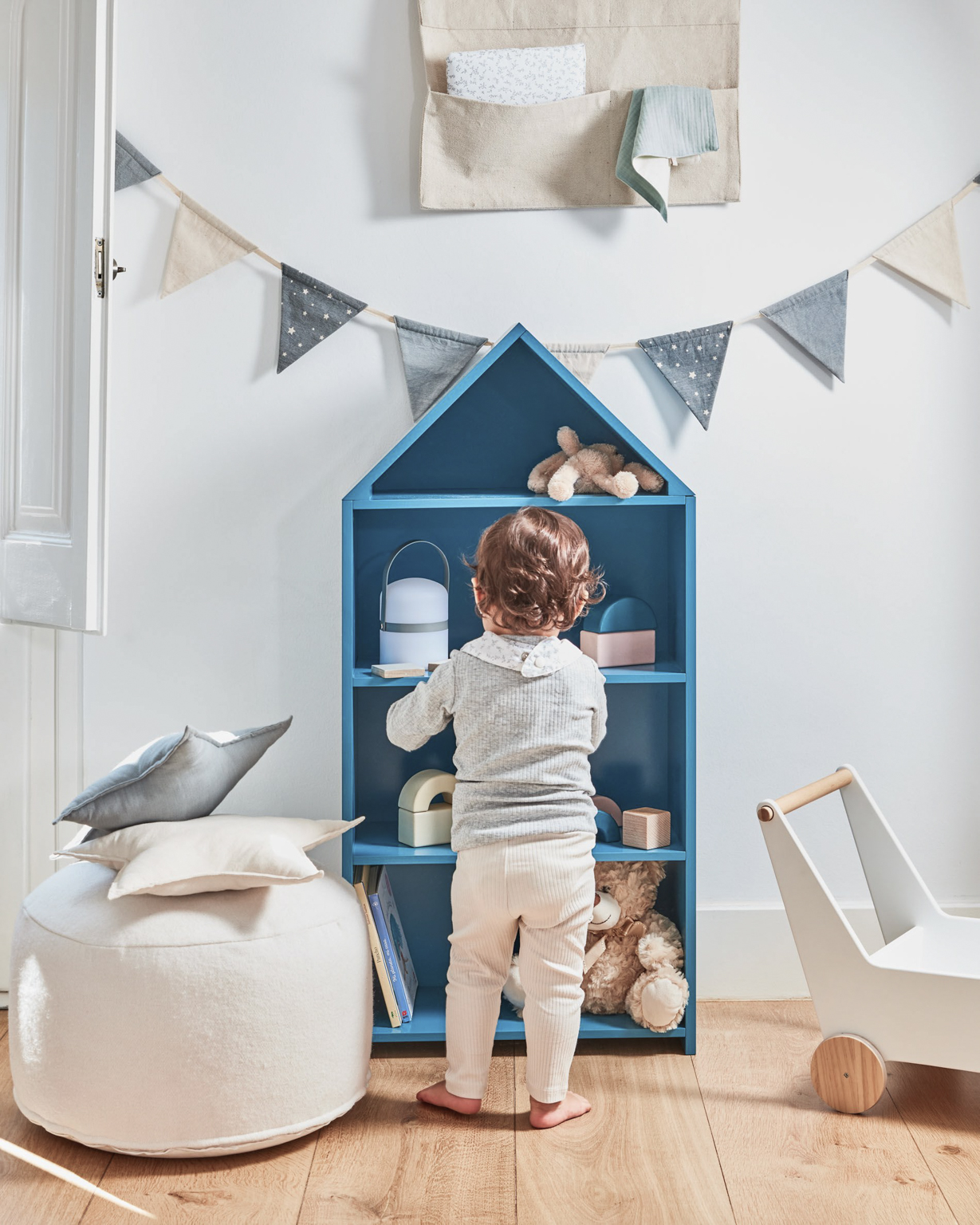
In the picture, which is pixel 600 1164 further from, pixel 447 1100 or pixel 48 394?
pixel 48 394

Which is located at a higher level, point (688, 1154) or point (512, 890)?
point (512, 890)

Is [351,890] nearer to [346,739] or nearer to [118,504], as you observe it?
[346,739]

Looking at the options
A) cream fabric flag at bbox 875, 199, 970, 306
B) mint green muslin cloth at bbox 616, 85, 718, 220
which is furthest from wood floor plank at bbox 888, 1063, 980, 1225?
mint green muslin cloth at bbox 616, 85, 718, 220

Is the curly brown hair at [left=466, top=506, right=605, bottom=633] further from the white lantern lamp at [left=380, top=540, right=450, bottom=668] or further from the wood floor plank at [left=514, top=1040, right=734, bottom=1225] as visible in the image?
the wood floor plank at [left=514, top=1040, right=734, bottom=1225]

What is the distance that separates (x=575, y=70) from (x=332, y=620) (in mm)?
1188

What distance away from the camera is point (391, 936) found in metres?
1.94

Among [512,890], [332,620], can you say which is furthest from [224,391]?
[512,890]

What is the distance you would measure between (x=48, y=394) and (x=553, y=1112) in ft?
4.94

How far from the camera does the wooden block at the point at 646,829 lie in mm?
1906

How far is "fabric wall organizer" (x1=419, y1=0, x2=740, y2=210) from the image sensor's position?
6.59 ft

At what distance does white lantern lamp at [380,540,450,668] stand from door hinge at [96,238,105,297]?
2.34 feet

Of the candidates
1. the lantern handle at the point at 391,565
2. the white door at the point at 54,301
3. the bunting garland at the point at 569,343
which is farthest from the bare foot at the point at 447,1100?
the bunting garland at the point at 569,343

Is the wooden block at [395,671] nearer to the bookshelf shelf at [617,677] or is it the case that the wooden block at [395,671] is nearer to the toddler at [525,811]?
the bookshelf shelf at [617,677]

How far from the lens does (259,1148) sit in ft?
5.10
